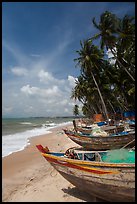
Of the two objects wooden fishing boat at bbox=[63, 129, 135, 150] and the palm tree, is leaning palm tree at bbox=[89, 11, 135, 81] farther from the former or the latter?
the palm tree

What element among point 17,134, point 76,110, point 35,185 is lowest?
point 17,134

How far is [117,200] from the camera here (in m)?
4.63

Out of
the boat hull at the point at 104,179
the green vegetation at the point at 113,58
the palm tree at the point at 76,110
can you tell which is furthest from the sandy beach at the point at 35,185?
the palm tree at the point at 76,110

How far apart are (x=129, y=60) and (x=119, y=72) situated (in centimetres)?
350

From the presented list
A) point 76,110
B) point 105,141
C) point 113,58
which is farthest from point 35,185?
point 76,110

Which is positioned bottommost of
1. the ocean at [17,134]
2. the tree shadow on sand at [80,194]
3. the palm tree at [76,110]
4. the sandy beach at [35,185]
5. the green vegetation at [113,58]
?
the ocean at [17,134]

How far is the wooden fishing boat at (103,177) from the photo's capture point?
4.24m

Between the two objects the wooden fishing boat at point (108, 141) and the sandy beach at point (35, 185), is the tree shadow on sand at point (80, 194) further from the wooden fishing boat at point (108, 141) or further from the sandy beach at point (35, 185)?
the wooden fishing boat at point (108, 141)

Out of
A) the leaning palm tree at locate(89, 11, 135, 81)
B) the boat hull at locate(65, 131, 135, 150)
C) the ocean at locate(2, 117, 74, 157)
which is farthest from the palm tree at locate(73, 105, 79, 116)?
the boat hull at locate(65, 131, 135, 150)

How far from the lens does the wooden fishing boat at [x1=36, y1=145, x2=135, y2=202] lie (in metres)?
4.24

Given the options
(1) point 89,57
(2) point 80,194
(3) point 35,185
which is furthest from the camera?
(1) point 89,57

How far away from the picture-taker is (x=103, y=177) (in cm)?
448

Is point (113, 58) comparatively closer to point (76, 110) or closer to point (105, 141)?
point (105, 141)

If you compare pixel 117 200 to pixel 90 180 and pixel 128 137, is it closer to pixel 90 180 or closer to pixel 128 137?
pixel 90 180
